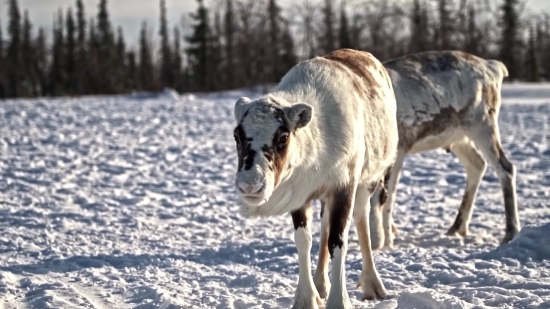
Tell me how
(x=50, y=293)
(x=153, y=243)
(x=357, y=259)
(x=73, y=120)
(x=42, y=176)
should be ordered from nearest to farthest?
(x=50, y=293), (x=357, y=259), (x=153, y=243), (x=42, y=176), (x=73, y=120)

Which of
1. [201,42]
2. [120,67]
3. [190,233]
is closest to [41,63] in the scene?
[120,67]

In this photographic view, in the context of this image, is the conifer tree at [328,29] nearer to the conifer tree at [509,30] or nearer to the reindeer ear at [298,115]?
the conifer tree at [509,30]

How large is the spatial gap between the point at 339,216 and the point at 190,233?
142 inches

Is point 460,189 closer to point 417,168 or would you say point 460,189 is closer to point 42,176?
point 417,168

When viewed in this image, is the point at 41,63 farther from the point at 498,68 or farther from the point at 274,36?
the point at 498,68

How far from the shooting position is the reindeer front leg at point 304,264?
4.72 m

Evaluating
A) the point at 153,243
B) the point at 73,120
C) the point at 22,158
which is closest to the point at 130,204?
the point at 153,243

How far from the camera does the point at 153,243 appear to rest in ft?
24.4

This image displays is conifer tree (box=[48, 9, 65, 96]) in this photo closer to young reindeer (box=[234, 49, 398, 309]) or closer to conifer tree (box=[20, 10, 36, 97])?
conifer tree (box=[20, 10, 36, 97])

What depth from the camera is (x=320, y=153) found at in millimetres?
4582

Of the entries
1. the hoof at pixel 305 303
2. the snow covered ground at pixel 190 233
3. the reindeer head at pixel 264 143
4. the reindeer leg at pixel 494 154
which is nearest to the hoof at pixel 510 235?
the snow covered ground at pixel 190 233

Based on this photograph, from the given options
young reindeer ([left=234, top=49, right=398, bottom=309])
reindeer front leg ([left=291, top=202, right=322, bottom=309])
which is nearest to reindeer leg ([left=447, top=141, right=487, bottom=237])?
young reindeer ([left=234, top=49, right=398, bottom=309])

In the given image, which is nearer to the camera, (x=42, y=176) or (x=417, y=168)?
(x=42, y=176)

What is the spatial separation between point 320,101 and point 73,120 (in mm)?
12945
